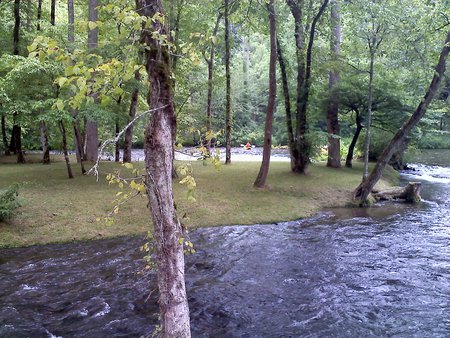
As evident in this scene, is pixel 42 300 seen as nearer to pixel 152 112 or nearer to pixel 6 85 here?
pixel 152 112

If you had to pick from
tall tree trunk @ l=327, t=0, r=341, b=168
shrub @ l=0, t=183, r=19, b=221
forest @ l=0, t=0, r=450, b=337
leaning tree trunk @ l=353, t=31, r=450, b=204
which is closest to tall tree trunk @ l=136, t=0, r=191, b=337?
forest @ l=0, t=0, r=450, b=337

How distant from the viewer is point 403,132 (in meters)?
15.1

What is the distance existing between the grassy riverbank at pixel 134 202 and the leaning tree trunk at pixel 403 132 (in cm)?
75

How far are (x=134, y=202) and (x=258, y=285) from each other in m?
6.94

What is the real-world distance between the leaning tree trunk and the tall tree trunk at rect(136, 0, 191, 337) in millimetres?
13585

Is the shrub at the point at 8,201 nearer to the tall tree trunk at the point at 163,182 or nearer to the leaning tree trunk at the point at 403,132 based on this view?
the tall tree trunk at the point at 163,182

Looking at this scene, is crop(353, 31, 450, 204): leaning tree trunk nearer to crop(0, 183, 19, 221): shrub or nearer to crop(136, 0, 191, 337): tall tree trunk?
crop(0, 183, 19, 221): shrub

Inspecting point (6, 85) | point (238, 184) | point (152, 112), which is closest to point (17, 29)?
point (6, 85)

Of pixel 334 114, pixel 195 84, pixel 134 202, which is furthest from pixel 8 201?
pixel 334 114

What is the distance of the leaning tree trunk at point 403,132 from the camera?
14328mm

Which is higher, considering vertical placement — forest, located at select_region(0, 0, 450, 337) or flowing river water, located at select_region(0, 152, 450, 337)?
forest, located at select_region(0, 0, 450, 337)

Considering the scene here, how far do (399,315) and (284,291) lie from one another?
210 cm

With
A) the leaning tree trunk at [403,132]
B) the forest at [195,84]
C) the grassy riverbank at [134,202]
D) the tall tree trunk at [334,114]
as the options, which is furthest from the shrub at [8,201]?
the tall tree trunk at [334,114]

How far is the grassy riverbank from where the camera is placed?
11.4 metres
